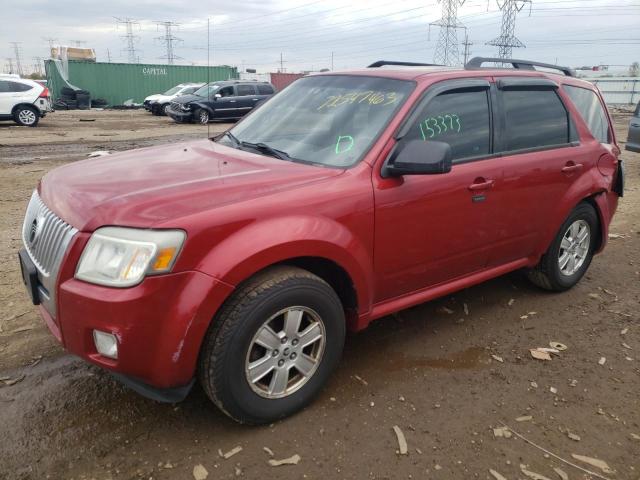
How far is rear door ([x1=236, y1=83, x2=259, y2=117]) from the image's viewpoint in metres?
22.4

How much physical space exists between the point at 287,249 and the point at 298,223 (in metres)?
0.15

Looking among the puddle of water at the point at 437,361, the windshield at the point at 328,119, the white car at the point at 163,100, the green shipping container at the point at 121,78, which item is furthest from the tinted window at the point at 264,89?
the puddle of water at the point at 437,361

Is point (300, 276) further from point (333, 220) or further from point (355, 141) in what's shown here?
point (355, 141)

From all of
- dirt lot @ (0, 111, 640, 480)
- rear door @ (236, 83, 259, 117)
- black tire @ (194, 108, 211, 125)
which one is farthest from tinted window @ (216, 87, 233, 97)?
dirt lot @ (0, 111, 640, 480)

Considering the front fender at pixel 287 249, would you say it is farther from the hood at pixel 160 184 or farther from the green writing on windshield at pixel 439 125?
the green writing on windshield at pixel 439 125

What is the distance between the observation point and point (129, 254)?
7.57 feet

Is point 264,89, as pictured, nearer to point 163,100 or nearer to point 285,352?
point 163,100

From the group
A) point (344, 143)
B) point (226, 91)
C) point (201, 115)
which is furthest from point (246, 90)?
point (344, 143)

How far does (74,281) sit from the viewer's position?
7.82 feet

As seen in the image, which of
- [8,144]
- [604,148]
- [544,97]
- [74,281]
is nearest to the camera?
[74,281]

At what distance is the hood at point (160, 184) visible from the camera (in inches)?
94.8

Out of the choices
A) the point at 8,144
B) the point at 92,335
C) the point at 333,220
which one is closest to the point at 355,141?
the point at 333,220

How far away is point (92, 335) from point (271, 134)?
1.78 m

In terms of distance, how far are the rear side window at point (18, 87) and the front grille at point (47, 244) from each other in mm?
18981
